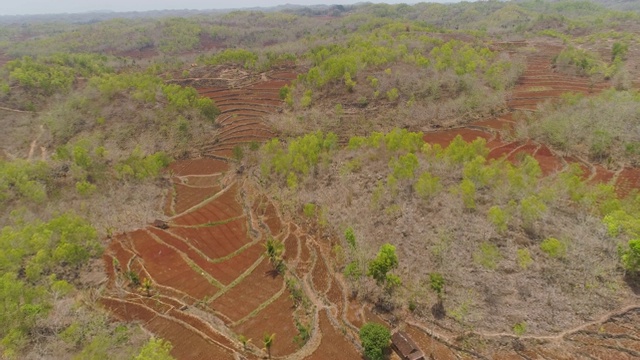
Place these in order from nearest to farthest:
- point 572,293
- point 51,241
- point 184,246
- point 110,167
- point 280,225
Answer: point 572,293 < point 51,241 < point 184,246 < point 280,225 < point 110,167

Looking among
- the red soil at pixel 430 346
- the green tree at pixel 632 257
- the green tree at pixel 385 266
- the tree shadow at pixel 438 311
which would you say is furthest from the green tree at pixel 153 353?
the green tree at pixel 632 257

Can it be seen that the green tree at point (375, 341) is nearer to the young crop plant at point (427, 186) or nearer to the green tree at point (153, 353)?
the green tree at point (153, 353)

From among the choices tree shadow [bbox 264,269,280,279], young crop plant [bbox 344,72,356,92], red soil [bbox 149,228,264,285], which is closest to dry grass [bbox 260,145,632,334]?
tree shadow [bbox 264,269,280,279]

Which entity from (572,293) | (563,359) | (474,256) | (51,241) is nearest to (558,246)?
(572,293)

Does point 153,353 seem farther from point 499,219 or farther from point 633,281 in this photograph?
point 633,281

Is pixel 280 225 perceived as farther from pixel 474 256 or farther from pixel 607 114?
pixel 607 114

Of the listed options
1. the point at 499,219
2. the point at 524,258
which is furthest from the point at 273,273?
the point at 524,258
